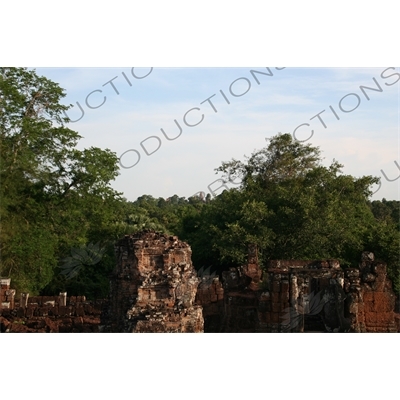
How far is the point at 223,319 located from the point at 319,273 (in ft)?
12.6

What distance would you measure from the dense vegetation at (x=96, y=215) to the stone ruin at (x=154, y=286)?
987 cm

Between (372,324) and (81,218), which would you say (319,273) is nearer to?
(372,324)

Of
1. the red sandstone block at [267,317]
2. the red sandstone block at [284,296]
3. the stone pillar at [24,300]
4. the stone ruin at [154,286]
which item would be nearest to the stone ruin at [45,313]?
the stone pillar at [24,300]

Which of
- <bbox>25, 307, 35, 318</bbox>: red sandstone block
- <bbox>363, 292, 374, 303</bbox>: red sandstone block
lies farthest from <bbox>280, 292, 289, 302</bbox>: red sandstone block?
<bbox>25, 307, 35, 318</bbox>: red sandstone block

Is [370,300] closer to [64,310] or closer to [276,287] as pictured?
[276,287]

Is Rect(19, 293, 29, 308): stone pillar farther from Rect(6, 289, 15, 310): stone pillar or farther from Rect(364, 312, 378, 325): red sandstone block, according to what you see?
Rect(364, 312, 378, 325): red sandstone block

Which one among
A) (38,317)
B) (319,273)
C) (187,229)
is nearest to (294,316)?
(319,273)

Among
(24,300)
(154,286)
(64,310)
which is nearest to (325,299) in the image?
(154,286)

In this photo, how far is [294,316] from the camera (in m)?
17.0

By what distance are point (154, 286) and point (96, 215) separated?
42.5 ft

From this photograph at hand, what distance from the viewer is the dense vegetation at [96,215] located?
77.3 ft

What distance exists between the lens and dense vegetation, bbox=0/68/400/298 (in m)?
23.6

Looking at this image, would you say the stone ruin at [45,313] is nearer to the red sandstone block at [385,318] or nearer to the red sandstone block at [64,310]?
the red sandstone block at [64,310]

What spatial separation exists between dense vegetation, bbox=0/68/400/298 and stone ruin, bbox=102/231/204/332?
9.87 metres
